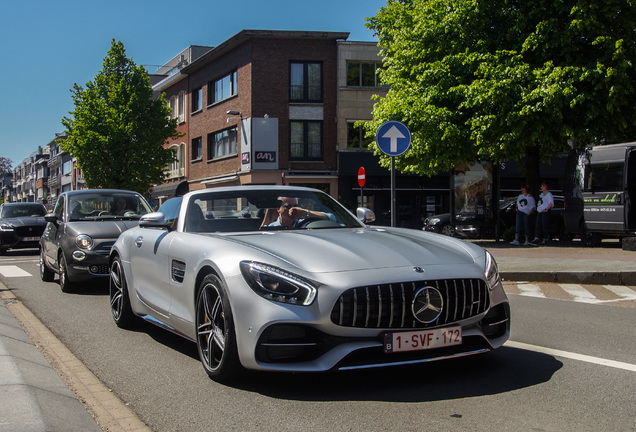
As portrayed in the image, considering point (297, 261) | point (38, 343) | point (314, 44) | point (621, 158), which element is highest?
point (314, 44)

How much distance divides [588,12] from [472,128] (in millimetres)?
4260

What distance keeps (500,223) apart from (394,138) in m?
12.2

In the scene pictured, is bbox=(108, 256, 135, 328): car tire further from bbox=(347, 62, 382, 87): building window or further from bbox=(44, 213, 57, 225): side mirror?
bbox=(347, 62, 382, 87): building window

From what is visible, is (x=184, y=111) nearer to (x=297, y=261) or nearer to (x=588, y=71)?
(x=588, y=71)

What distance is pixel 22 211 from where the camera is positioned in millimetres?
21422

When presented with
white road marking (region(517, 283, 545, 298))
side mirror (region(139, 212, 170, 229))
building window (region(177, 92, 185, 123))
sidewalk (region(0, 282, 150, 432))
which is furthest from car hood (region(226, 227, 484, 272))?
building window (region(177, 92, 185, 123))

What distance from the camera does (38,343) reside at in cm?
587

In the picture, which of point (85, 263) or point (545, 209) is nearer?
point (85, 263)

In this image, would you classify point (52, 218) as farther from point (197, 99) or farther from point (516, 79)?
point (197, 99)

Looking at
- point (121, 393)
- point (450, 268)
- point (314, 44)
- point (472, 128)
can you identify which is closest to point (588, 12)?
point (472, 128)

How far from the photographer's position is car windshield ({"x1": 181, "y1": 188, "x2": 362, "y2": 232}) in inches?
208

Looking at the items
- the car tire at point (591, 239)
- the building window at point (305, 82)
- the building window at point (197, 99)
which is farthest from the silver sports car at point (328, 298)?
the building window at point (197, 99)

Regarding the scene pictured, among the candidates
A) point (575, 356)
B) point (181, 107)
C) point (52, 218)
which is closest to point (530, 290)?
point (575, 356)

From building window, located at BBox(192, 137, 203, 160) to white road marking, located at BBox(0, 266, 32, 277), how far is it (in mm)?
27257
